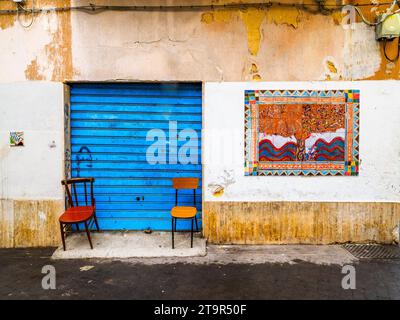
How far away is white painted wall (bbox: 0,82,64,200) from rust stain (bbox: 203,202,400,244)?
3.02 meters

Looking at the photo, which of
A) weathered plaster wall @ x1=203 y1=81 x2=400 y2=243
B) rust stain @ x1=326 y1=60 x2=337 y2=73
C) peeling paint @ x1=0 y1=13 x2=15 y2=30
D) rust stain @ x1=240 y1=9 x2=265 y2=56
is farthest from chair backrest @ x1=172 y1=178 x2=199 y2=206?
peeling paint @ x1=0 y1=13 x2=15 y2=30

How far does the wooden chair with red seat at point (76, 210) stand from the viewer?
5.18 m

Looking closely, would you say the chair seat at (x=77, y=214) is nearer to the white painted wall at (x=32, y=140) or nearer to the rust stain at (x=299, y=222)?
the white painted wall at (x=32, y=140)

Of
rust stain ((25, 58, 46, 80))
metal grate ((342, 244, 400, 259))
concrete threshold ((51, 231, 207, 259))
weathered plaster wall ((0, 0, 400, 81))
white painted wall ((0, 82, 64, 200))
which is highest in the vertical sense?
weathered plaster wall ((0, 0, 400, 81))

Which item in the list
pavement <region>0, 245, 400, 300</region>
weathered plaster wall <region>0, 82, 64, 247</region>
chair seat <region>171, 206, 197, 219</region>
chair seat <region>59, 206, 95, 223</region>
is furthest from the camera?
weathered plaster wall <region>0, 82, 64, 247</region>

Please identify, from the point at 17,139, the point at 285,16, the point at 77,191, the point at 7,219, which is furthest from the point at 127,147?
the point at 285,16

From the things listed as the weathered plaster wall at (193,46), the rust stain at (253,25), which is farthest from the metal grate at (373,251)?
the rust stain at (253,25)

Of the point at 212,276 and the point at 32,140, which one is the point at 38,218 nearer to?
the point at 32,140

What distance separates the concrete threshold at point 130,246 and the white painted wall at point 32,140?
105 cm

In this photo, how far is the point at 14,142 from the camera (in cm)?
589

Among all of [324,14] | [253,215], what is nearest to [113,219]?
[253,215]

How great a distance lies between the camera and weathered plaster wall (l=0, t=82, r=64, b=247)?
19.3 feet

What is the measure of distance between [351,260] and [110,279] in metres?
3.87

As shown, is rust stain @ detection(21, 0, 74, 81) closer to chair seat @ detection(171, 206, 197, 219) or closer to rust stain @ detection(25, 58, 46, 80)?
rust stain @ detection(25, 58, 46, 80)
